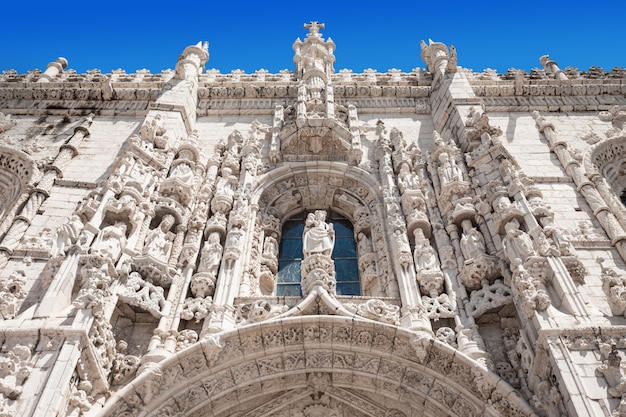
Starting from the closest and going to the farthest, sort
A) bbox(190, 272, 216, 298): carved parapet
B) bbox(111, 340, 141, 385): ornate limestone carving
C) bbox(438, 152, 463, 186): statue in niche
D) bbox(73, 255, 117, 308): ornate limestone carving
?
bbox(73, 255, 117, 308): ornate limestone carving < bbox(111, 340, 141, 385): ornate limestone carving < bbox(190, 272, 216, 298): carved parapet < bbox(438, 152, 463, 186): statue in niche

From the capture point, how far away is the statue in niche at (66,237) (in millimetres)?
8609

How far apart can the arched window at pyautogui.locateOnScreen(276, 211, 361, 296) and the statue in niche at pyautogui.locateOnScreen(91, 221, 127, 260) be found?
287 centimetres

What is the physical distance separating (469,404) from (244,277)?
406 centimetres

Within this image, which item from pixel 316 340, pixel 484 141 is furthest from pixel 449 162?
pixel 316 340

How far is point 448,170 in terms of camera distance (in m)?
10.8

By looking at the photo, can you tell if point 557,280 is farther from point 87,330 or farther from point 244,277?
point 87,330

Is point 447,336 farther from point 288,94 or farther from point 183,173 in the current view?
point 288,94

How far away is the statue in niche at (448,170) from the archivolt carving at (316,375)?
3592 millimetres

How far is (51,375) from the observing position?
6602 millimetres

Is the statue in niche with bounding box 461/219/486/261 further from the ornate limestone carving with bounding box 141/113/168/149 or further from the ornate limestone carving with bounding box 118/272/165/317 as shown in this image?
the ornate limestone carving with bounding box 141/113/168/149

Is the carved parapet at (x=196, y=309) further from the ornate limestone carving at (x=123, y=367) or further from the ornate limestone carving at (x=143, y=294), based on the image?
the ornate limestone carving at (x=123, y=367)

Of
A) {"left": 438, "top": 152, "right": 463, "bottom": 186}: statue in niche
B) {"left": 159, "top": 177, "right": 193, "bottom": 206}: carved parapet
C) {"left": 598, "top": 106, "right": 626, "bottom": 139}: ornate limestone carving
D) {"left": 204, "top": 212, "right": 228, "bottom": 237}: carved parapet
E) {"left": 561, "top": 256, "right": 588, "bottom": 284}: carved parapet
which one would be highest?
{"left": 598, "top": 106, "right": 626, "bottom": 139}: ornate limestone carving

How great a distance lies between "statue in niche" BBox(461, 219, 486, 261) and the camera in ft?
29.5

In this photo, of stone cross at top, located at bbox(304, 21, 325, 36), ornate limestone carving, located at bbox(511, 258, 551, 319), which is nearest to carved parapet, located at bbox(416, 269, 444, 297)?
ornate limestone carving, located at bbox(511, 258, 551, 319)
